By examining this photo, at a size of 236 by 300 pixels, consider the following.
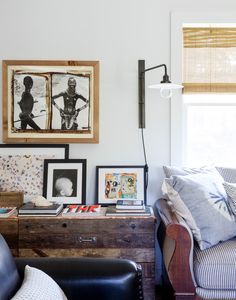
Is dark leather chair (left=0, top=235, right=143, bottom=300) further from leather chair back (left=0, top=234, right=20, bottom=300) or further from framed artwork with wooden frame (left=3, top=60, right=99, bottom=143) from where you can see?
framed artwork with wooden frame (left=3, top=60, right=99, bottom=143)

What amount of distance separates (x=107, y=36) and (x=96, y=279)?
1751 mm

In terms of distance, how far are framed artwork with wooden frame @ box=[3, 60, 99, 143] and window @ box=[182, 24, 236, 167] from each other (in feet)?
2.38

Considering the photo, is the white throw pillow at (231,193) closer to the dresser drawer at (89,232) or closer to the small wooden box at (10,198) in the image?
the dresser drawer at (89,232)

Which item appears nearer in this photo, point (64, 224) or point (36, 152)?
point (64, 224)

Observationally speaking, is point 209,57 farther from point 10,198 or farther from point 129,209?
point 10,198

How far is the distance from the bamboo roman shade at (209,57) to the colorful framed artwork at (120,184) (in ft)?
2.48

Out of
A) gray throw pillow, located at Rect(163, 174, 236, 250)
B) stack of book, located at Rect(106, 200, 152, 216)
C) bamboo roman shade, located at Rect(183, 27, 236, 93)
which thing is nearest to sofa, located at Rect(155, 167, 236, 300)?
gray throw pillow, located at Rect(163, 174, 236, 250)

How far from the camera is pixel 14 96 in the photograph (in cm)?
244

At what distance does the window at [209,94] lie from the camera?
8.34 feet

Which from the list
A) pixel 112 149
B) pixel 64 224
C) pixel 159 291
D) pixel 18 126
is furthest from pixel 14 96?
pixel 159 291

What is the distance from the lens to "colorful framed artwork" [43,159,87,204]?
7.92 feet

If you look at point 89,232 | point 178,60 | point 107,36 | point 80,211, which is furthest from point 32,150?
point 178,60

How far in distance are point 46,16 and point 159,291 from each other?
220 centimetres

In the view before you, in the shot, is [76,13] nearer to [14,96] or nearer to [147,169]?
[14,96]
